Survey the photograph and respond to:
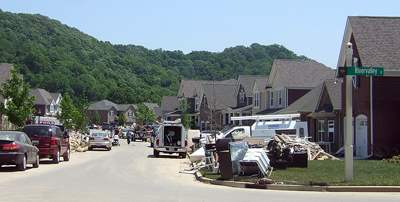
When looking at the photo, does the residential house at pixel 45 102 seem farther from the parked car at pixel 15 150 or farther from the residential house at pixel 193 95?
the parked car at pixel 15 150

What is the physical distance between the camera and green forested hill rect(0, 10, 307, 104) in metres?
134

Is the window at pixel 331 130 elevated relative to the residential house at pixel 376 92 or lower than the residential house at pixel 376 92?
lower

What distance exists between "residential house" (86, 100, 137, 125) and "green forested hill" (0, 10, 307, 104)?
8310 millimetres

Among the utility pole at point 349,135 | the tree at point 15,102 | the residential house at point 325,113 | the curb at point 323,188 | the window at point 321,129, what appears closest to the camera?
the curb at point 323,188

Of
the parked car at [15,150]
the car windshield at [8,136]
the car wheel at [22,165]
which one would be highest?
the car windshield at [8,136]

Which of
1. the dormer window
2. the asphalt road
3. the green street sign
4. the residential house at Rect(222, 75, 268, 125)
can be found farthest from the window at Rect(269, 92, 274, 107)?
the green street sign

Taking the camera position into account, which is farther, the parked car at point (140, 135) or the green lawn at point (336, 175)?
the parked car at point (140, 135)

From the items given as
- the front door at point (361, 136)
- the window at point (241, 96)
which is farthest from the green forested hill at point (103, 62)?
the front door at point (361, 136)

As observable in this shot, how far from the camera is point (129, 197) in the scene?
12422 mm

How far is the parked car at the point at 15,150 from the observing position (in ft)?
61.6

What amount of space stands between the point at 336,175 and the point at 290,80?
92.0 ft

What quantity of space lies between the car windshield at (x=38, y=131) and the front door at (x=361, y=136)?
17600mm

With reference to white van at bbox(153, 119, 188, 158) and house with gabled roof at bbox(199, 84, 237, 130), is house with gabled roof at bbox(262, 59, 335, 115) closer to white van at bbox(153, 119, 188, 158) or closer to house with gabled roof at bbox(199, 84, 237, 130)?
house with gabled roof at bbox(199, 84, 237, 130)

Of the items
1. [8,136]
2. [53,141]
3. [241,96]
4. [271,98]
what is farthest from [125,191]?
[241,96]
